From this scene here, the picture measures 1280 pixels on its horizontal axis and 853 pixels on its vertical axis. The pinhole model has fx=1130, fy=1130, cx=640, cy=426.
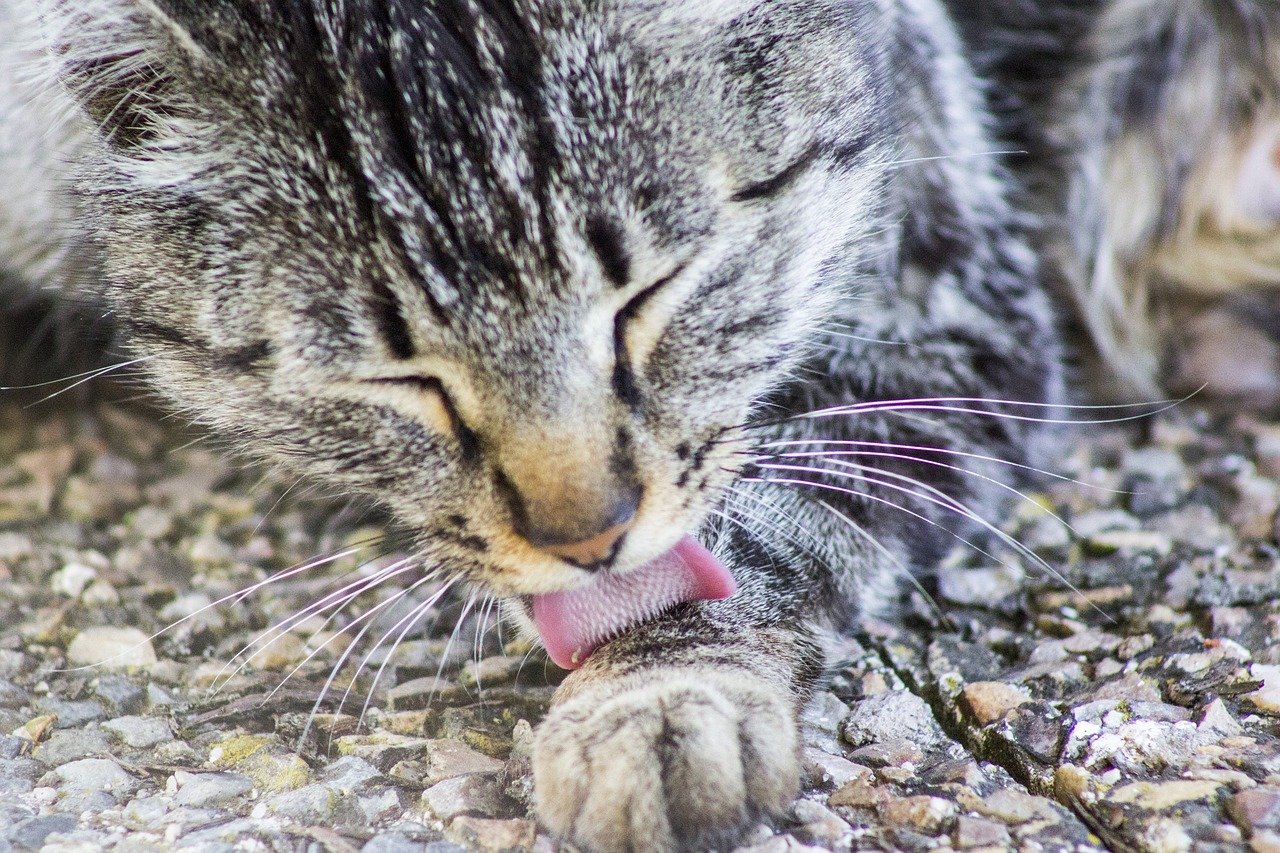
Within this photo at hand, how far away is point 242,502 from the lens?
6.89 ft

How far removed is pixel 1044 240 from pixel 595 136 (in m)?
1.26

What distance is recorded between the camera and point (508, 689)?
155 cm

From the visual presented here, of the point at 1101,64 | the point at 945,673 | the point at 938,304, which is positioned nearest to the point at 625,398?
the point at 945,673

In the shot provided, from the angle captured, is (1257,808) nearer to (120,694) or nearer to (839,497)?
(839,497)

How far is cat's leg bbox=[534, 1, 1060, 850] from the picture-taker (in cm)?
122

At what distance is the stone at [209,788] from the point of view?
1312 millimetres

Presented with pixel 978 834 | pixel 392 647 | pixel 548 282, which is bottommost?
pixel 978 834

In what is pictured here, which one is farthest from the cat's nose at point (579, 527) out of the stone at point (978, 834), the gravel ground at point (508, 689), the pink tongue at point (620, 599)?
the stone at point (978, 834)

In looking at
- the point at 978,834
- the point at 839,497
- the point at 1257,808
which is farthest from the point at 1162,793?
the point at 839,497

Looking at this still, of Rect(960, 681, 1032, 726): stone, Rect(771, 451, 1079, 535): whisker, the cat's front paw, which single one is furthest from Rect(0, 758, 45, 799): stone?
Rect(960, 681, 1032, 726): stone

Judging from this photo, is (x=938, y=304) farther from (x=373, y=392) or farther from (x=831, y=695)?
(x=373, y=392)

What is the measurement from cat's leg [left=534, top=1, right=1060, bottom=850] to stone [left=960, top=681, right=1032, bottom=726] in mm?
197

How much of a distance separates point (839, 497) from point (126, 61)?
114 cm

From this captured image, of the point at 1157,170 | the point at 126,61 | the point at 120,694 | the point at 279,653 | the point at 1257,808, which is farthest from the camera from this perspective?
the point at 1157,170
